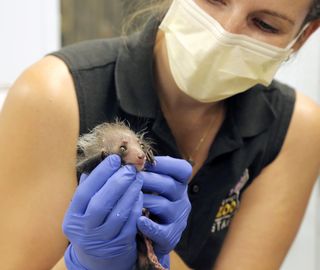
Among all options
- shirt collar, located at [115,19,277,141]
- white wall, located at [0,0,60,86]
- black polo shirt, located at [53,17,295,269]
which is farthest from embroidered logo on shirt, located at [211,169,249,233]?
white wall, located at [0,0,60,86]

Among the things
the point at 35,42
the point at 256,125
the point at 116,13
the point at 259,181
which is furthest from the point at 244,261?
the point at 116,13

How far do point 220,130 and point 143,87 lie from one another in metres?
0.22

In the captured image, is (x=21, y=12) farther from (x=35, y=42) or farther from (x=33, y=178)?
(x=33, y=178)

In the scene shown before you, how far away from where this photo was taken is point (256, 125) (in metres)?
1.17

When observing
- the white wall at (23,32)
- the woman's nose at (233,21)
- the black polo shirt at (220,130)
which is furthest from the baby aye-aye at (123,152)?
the white wall at (23,32)

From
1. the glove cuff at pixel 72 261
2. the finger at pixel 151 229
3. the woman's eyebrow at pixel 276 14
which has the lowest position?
the glove cuff at pixel 72 261

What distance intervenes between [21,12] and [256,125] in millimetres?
1048

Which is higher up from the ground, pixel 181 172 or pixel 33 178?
pixel 181 172

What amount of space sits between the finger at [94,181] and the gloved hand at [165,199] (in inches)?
1.7

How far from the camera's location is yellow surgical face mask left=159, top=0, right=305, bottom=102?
0.97 meters

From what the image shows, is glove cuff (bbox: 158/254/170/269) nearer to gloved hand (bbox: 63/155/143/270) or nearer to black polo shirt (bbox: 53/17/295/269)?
gloved hand (bbox: 63/155/143/270)

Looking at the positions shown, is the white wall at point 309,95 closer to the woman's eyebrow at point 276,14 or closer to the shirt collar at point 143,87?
the shirt collar at point 143,87

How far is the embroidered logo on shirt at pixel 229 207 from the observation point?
1179 mm

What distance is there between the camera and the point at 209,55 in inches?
38.5
